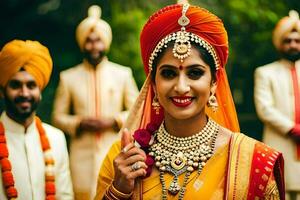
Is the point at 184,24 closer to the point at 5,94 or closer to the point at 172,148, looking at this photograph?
Answer: the point at 172,148

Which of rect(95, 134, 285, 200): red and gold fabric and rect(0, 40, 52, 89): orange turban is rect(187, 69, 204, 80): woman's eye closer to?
rect(95, 134, 285, 200): red and gold fabric

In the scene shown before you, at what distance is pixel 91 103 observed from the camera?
716cm

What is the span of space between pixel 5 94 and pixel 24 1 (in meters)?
2.77

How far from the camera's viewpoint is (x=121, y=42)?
8477 mm

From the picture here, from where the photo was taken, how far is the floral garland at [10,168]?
5.37 meters

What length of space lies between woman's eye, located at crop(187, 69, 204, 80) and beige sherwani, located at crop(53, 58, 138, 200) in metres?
3.63

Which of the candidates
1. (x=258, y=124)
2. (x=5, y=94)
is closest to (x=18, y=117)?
(x=5, y=94)

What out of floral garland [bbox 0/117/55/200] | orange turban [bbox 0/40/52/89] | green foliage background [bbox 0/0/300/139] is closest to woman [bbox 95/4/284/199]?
floral garland [bbox 0/117/55/200]

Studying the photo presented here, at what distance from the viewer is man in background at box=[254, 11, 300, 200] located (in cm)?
718

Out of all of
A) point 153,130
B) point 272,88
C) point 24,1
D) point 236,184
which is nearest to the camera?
point 236,184

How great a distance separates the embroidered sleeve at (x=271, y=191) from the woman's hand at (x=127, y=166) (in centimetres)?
49

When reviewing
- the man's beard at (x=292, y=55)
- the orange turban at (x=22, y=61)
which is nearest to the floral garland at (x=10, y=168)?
the orange turban at (x=22, y=61)

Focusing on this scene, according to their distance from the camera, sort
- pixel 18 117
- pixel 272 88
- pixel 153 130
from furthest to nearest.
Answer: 1. pixel 272 88
2. pixel 18 117
3. pixel 153 130

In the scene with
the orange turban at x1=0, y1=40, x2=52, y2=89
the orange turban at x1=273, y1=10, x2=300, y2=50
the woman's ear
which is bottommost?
the woman's ear
